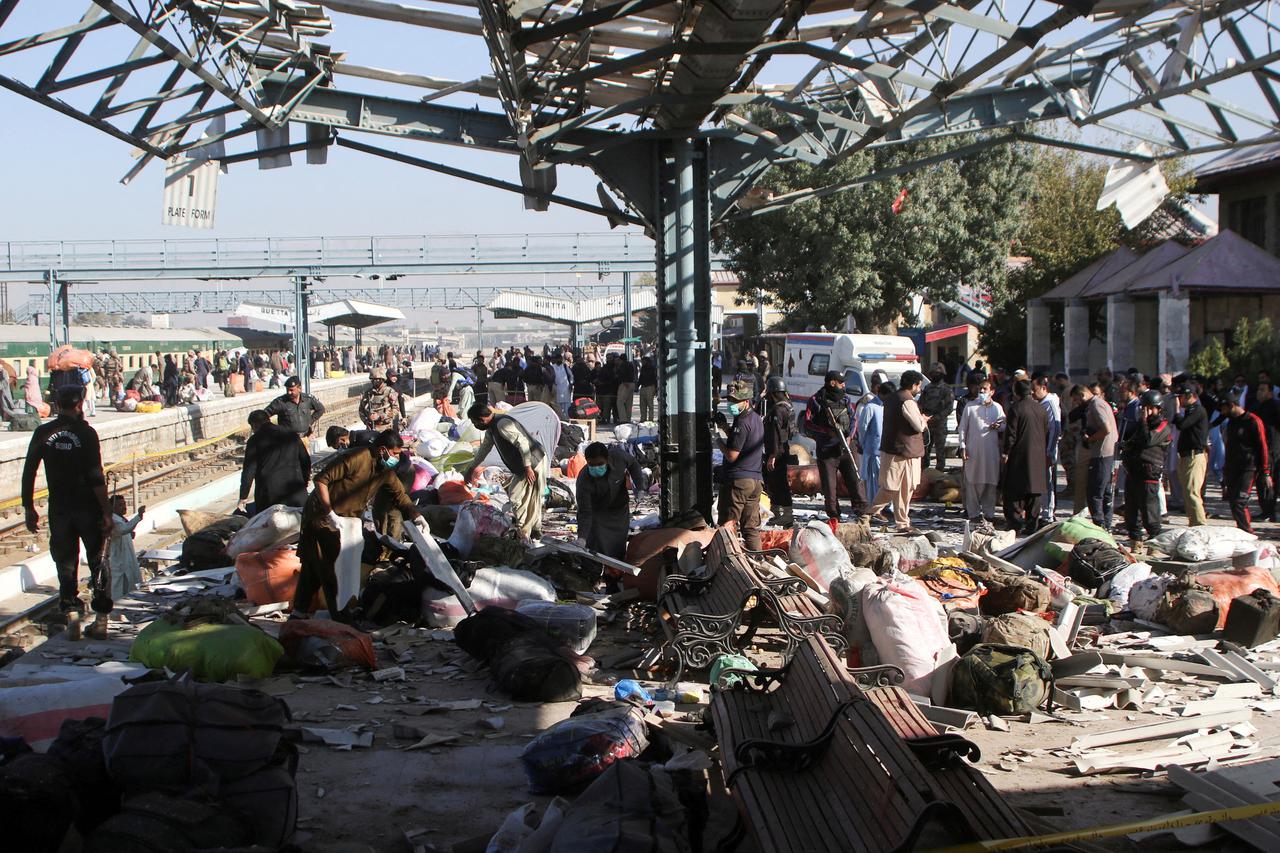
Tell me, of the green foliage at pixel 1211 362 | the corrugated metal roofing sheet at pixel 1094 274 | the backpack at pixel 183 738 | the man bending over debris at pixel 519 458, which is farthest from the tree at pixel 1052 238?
the backpack at pixel 183 738

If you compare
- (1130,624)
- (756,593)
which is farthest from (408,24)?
(1130,624)

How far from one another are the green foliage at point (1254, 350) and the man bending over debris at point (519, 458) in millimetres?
12309

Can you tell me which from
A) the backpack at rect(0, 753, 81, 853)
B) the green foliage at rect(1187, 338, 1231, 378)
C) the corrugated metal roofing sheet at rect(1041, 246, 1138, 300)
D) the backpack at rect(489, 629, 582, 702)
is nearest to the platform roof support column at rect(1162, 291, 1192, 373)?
the green foliage at rect(1187, 338, 1231, 378)

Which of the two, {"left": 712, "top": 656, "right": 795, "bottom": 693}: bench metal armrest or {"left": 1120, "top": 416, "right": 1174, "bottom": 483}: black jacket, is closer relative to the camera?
{"left": 712, "top": 656, "right": 795, "bottom": 693}: bench metal armrest

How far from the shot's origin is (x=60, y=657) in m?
7.95

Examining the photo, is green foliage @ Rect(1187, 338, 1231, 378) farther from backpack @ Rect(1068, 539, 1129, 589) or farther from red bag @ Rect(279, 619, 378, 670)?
red bag @ Rect(279, 619, 378, 670)

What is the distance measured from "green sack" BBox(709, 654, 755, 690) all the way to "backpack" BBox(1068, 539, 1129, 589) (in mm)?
3659

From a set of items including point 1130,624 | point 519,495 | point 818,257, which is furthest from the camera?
point 818,257

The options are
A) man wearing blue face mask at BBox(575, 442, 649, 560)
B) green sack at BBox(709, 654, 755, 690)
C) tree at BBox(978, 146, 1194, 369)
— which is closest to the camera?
green sack at BBox(709, 654, 755, 690)

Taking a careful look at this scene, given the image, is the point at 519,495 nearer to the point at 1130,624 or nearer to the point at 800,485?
the point at 800,485

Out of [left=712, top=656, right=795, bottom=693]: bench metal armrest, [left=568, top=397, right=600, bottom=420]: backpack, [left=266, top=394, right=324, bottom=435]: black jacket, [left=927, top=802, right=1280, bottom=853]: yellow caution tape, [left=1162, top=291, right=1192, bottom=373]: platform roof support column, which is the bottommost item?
[left=927, top=802, right=1280, bottom=853]: yellow caution tape

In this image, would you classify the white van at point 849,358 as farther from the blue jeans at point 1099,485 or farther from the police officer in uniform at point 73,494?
the police officer in uniform at point 73,494

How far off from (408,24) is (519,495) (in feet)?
14.6

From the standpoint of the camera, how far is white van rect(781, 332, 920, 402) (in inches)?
870
